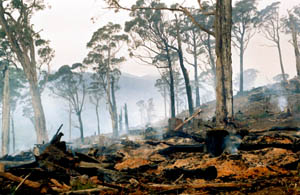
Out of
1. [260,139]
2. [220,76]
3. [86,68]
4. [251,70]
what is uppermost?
[251,70]

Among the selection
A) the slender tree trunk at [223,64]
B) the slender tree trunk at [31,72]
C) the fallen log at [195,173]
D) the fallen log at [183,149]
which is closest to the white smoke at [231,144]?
the fallen log at [183,149]

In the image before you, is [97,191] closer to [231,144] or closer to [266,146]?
[231,144]

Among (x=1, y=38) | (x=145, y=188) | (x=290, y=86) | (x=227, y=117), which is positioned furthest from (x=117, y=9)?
(x=290, y=86)

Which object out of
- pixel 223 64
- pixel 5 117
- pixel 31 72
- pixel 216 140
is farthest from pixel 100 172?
pixel 31 72

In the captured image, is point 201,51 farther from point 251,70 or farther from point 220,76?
point 251,70

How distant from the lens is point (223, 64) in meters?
8.26

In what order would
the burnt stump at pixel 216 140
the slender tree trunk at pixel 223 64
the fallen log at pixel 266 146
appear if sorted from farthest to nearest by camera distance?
the slender tree trunk at pixel 223 64, the burnt stump at pixel 216 140, the fallen log at pixel 266 146

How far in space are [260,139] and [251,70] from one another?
260ft

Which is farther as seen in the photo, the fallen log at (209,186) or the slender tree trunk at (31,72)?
the slender tree trunk at (31,72)

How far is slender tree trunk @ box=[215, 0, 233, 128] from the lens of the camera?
803 centimetres

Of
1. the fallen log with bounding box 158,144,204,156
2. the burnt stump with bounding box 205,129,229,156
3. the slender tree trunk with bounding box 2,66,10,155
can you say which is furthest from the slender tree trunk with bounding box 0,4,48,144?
the burnt stump with bounding box 205,129,229,156

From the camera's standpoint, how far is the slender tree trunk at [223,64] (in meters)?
8.03

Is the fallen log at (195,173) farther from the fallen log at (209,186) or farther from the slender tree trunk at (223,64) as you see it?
the slender tree trunk at (223,64)

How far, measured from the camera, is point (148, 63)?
2350cm
